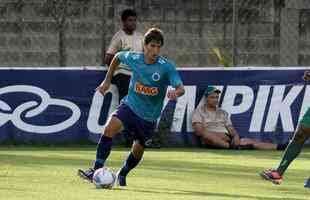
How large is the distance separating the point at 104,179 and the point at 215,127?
6323mm

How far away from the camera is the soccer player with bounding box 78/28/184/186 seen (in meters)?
10.9

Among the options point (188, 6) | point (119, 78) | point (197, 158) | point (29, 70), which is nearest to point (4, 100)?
point (29, 70)

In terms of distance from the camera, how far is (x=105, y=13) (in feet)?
59.3

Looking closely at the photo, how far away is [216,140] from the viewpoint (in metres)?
16.4

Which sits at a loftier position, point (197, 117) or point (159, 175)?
point (159, 175)

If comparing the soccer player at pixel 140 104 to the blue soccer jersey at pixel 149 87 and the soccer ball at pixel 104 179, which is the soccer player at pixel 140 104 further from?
the soccer ball at pixel 104 179

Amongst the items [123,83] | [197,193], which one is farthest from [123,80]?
[197,193]

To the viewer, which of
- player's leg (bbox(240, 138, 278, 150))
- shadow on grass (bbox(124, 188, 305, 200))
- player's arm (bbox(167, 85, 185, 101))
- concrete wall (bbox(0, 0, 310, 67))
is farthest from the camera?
concrete wall (bbox(0, 0, 310, 67))

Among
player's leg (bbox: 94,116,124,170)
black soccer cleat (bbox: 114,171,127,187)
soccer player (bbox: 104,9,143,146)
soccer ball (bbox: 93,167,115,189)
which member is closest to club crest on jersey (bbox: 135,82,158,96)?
player's leg (bbox: 94,116,124,170)

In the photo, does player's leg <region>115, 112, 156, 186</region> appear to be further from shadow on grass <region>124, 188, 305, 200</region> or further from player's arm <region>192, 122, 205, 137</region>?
player's arm <region>192, 122, 205, 137</region>

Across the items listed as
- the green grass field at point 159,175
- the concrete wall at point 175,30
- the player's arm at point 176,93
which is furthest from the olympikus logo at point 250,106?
the player's arm at point 176,93

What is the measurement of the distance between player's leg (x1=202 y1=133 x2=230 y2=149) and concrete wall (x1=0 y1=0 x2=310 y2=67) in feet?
7.31

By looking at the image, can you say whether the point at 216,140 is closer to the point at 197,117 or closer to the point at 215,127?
the point at 215,127

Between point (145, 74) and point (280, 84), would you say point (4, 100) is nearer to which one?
point (280, 84)
